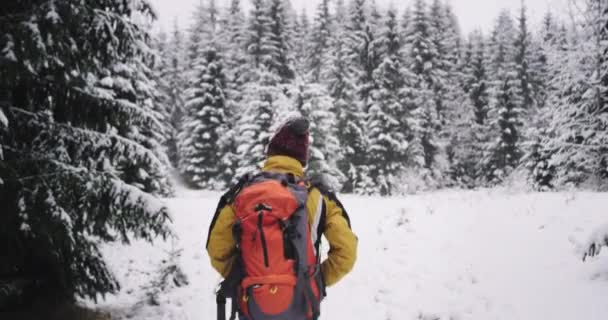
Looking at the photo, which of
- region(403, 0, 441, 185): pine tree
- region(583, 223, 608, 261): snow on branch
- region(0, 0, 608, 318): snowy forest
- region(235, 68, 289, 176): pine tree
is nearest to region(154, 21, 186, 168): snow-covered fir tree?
region(0, 0, 608, 318): snowy forest

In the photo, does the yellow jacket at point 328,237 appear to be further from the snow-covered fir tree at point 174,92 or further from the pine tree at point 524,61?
the snow-covered fir tree at point 174,92

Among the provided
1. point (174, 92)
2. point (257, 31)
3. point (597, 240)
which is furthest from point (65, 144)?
point (174, 92)

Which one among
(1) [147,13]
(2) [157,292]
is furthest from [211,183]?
(1) [147,13]

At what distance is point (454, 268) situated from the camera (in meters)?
6.66

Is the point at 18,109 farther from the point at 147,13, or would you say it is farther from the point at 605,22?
the point at 605,22

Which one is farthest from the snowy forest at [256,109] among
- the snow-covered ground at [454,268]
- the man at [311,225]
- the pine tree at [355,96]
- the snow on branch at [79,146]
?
the snow-covered ground at [454,268]

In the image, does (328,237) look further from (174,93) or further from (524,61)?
(174,93)

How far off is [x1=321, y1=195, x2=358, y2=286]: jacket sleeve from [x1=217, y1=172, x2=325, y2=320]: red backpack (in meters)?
0.28

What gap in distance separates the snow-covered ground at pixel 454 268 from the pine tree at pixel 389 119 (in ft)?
47.3

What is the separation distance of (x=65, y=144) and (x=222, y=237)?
12.2ft

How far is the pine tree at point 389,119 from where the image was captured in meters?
24.3

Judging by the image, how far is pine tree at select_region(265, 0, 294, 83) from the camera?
2486 centimetres

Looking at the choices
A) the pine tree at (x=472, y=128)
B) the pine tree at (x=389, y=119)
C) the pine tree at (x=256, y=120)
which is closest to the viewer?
the pine tree at (x=256, y=120)

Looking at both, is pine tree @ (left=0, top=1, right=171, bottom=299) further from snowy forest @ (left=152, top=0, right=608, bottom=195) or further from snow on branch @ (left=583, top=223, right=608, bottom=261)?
snowy forest @ (left=152, top=0, right=608, bottom=195)
